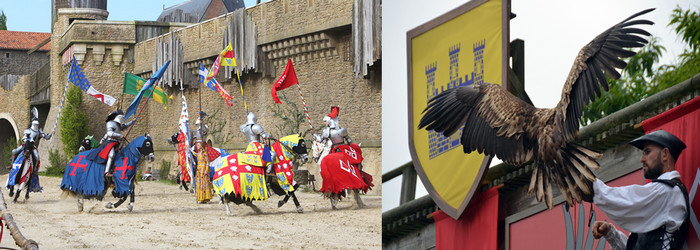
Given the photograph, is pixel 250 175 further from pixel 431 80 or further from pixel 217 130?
pixel 217 130

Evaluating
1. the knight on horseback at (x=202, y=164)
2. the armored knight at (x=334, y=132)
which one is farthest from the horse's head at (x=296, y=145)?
the knight on horseback at (x=202, y=164)

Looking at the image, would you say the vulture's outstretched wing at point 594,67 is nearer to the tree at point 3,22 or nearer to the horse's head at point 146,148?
the horse's head at point 146,148

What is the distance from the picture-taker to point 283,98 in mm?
18859

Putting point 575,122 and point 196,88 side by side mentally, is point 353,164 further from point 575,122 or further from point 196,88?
point 196,88

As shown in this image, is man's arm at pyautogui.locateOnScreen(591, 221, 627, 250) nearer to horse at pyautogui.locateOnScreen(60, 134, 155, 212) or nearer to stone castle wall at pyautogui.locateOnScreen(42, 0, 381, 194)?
horse at pyautogui.locateOnScreen(60, 134, 155, 212)

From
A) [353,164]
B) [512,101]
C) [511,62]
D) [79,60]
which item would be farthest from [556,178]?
[79,60]

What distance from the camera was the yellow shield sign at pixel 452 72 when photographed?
3.96m

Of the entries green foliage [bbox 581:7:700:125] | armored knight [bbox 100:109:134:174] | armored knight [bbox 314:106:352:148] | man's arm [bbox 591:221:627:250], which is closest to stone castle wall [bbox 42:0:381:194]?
armored knight [bbox 314:106:352:148]

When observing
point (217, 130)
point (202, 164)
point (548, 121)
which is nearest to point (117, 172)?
point (202, 164)

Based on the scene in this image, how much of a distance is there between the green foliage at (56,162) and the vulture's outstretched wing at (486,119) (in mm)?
25298

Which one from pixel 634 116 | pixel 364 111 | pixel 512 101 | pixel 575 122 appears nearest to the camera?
pixel 634 116

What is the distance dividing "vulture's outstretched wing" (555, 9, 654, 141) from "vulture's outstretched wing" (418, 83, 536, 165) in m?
0.21

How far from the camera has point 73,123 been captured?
1087 inches

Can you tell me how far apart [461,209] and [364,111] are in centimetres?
1235
